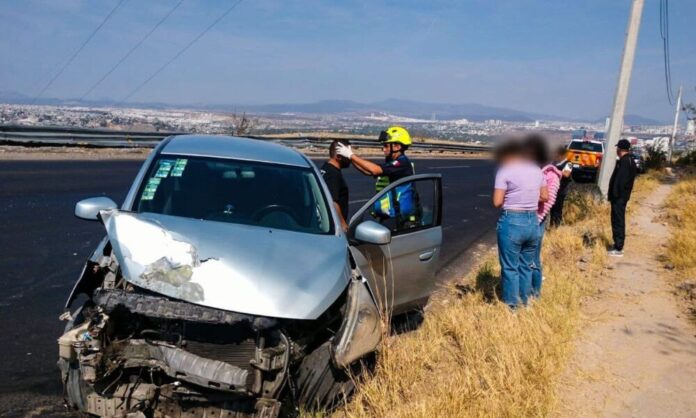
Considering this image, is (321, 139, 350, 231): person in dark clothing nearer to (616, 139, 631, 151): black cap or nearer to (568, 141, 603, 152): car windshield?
(616, 139, 631, 151): black cap

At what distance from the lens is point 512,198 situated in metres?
5.74

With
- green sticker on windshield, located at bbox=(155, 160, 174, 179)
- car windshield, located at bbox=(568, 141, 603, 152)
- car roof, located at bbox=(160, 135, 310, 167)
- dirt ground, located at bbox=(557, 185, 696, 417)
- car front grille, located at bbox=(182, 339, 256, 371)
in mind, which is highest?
car roof, located at bbox=(160, 135, 310, 167)

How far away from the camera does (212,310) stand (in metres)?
3.13

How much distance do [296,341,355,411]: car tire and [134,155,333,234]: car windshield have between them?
3.75 feet

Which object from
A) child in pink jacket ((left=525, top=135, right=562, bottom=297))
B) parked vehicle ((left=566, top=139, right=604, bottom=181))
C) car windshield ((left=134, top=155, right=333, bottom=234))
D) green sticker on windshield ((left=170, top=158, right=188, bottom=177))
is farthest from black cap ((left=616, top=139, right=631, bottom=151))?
parked vehicle ((left=566, top=139, right=604, bottom=181))

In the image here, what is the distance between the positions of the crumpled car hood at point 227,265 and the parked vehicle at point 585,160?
79.1 ft

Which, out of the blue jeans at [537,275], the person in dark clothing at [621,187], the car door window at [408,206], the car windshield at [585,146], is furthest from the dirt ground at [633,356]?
the car windshield at [585,146]

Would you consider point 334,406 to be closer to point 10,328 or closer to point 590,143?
point 10,328

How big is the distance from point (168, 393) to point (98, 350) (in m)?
0.41

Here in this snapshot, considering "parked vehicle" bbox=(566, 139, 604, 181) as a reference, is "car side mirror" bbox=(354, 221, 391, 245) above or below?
above

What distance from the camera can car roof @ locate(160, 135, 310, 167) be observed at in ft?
16.1

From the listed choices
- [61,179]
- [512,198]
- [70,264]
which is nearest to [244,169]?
[512,198]

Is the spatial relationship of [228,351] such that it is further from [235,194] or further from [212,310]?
[235,194]

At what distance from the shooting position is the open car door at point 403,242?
15.7 feet
